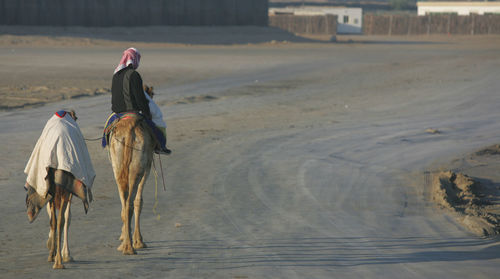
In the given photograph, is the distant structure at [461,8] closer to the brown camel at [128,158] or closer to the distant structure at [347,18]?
the distant structure at [347,18]

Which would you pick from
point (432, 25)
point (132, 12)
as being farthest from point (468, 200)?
point (432, 25)

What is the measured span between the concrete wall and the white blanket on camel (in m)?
50.6

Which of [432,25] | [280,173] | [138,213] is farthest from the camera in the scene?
[432,25]

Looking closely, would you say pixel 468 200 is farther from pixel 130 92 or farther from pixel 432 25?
pixel 432 25

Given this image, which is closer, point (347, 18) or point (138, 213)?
point (138, 213)

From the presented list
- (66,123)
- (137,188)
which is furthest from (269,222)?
(66,123)

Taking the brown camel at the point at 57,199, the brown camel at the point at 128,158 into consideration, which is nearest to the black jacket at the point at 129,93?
the brown camel at the point at 128,158

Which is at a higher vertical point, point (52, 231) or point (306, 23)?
point (52, 231)

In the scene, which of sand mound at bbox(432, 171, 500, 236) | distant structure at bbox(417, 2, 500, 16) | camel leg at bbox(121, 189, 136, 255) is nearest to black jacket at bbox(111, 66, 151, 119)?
camel leg at bbox(121, 189, 136, 255)

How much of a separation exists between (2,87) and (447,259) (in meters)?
21.4

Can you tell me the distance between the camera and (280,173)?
1452cm

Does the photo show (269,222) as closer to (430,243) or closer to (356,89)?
(430,243)

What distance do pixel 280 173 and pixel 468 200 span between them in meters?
3.94

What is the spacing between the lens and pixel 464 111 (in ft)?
78.1
